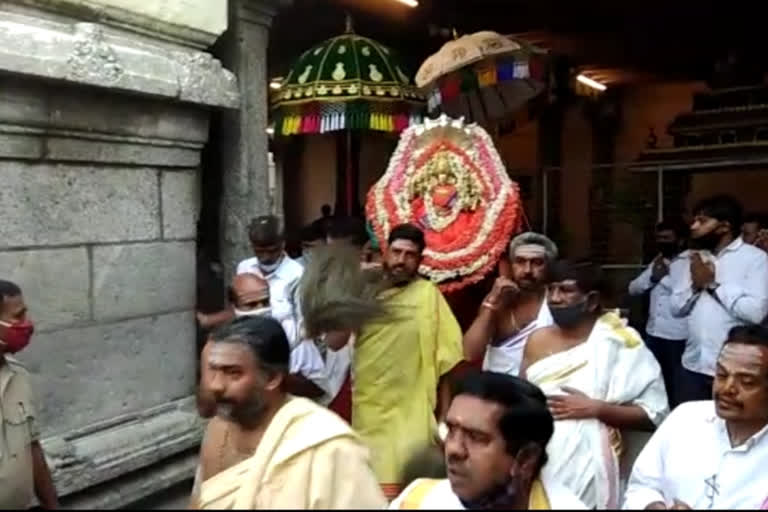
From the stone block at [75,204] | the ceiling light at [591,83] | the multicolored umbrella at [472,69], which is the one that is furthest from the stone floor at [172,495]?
the ceiling light at [591,83]

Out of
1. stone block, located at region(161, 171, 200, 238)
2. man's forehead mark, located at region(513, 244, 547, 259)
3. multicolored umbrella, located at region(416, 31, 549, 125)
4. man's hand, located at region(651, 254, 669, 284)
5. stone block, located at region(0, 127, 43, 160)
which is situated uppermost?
multicolored umbrella, located at region(416, 31, 549, 125)

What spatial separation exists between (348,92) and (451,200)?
6.21 feet

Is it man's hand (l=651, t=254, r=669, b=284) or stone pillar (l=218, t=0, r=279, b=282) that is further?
man's hand (l=651, t=254, r=669, b=284)

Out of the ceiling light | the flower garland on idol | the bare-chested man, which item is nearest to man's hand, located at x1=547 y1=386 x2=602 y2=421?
the bare-chested man

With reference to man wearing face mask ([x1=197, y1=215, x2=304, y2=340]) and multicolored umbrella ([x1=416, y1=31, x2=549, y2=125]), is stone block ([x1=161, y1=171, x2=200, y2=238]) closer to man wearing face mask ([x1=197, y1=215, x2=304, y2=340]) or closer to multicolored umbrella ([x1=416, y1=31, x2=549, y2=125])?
man wearing face mask ([x1=197, y1=215, x2=304, y2=340])

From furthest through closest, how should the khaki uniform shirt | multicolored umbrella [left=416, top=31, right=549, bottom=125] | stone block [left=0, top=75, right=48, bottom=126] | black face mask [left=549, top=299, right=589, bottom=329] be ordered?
1. multicolored umbrella [left=416, top=31, right=549, bottom=125]
2. stone block [left=0, top=75, right=48, bottom=126]
3. black face mask [left=549, top=299, right=589, bottom=329]
4. the khaki uniform shirt

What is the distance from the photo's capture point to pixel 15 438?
3.41 meters

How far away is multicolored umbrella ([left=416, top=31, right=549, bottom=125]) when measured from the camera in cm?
706

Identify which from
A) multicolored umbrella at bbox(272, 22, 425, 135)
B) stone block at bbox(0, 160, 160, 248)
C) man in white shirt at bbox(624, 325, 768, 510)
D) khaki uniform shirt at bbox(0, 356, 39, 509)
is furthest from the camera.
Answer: multicolored umbrella at bbox(272, 22, 425, 135)

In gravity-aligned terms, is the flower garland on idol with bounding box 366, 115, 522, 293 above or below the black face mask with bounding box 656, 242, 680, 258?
above

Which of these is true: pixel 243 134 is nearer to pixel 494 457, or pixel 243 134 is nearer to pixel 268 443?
pixel 268 443

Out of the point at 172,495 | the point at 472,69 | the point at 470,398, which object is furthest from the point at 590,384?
the point at 472,69

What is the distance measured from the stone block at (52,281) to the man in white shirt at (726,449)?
237 centimetres

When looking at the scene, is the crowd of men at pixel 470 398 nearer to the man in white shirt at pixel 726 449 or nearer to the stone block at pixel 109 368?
the man in white shirt at pixel 726 449
